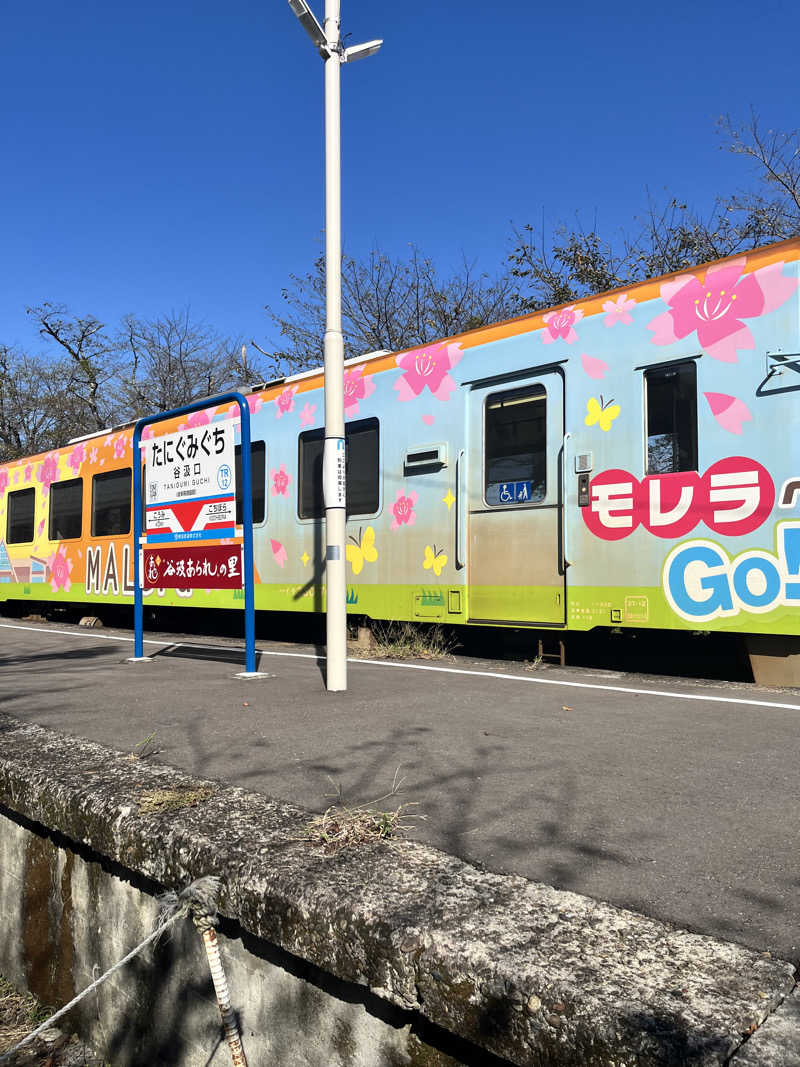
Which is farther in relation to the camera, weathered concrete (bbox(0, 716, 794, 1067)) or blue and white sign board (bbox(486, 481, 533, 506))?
blue and white sign board (bbox(486, 481, 533, 506))

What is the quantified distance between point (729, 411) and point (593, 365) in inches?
46.8

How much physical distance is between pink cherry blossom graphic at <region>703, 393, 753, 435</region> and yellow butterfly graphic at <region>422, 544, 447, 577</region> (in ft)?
8.56

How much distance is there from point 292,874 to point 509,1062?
0.68m

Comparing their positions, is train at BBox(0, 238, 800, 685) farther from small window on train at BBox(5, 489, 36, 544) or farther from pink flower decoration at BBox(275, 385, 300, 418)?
small window on train at BBox(5, 489, 36, 544)

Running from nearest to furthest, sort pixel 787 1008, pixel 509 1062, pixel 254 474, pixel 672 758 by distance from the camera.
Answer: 1. pixel 787 1008
2. pixel 509 1062
3. pixel 672 758
4. pixel 254 474

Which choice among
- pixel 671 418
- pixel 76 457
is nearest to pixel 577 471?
pixel 671 418

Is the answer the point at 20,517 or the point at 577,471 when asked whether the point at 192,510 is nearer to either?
the point at 577,471

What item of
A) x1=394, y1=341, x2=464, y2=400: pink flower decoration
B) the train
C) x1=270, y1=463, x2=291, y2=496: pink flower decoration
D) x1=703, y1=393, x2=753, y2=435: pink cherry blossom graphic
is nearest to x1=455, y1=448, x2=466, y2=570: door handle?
the train

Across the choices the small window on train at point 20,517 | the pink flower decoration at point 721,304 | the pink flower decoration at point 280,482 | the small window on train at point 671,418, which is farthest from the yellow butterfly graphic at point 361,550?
the small window on train at point 20,517

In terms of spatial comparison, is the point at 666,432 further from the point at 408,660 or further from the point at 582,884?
the point at 582,884

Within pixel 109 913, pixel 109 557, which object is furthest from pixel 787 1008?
pixel 109 557

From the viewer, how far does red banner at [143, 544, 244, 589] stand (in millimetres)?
6680

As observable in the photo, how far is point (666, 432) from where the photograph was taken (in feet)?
20.4

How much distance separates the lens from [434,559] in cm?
757
